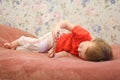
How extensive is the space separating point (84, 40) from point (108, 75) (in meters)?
0.59

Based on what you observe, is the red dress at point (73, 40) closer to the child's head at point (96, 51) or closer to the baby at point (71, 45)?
the baby at point (71, 45)

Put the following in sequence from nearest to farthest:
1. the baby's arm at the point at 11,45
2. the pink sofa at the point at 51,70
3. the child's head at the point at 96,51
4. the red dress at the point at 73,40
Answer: the pink sofa at the point at 51,70
the child's head at the point at 96,51
the red dress at the point at 73,40
the baby's arm at the point at 11,45

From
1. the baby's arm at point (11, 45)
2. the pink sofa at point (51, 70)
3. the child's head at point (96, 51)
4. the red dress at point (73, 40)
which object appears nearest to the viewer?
the pink sofa at point (51, 70)

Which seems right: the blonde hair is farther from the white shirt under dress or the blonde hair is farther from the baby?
the white shirt under dress

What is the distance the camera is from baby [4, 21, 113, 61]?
4.16 ft

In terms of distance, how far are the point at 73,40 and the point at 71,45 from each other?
0.13 feet

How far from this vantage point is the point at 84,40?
1.47 m

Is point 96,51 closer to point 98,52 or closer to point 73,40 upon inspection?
point 98,52

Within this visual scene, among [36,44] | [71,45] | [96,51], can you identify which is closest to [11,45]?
[36,44]

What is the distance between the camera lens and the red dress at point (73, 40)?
4.86 ft

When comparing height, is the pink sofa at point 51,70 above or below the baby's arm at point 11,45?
above

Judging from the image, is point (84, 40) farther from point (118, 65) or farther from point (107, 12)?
point (107, 12)

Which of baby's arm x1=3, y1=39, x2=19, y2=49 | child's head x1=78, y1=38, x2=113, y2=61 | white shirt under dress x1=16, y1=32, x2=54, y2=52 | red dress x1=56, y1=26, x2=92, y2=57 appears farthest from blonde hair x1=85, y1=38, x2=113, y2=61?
baby's arm x1=3, y1=39, x2=19, y2=49

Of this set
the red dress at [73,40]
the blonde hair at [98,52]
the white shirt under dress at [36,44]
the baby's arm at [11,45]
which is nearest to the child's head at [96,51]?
the blonde hair at [98,52]
